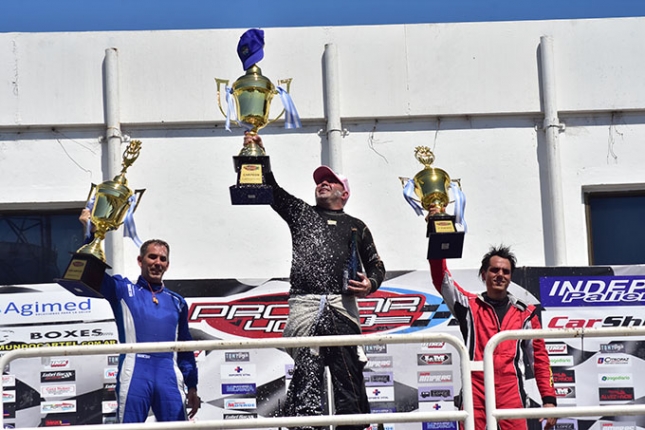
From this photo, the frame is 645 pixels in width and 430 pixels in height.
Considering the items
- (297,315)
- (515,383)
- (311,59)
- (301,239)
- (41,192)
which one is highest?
(311,59)

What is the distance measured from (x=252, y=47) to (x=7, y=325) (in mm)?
3113

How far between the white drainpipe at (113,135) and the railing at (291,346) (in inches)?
163


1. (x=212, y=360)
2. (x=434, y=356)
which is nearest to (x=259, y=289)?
(x=212, y=360)

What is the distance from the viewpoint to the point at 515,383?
22.1 ft

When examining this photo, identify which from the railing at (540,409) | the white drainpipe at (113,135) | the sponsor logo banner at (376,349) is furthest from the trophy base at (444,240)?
the white drainpipe at (113,135)

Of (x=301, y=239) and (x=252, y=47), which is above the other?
(x=252, y=47)

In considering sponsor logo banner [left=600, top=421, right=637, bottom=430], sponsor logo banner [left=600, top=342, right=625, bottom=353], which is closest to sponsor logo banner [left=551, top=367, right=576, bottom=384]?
sponsor logo banner [left=600, top=342, right=625, bottom=353]

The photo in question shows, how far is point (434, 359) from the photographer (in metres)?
9.21

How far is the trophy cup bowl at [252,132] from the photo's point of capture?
269 inches

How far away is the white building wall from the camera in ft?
32.8

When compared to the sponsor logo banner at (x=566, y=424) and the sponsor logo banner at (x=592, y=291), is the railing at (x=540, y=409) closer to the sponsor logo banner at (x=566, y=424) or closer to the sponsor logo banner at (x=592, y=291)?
the sponsor logo banner at (x=566, y=424)

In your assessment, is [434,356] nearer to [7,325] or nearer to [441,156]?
[441,156]

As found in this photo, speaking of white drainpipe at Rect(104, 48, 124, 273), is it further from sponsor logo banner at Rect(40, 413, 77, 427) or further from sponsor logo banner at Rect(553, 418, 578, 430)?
sponsor logo banner at Rect(553, 418, 578, 430)

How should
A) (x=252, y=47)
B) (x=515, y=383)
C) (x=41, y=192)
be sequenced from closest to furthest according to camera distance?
(x=515, y=383) < (x=252, y=47) < (x=41, y=192)
